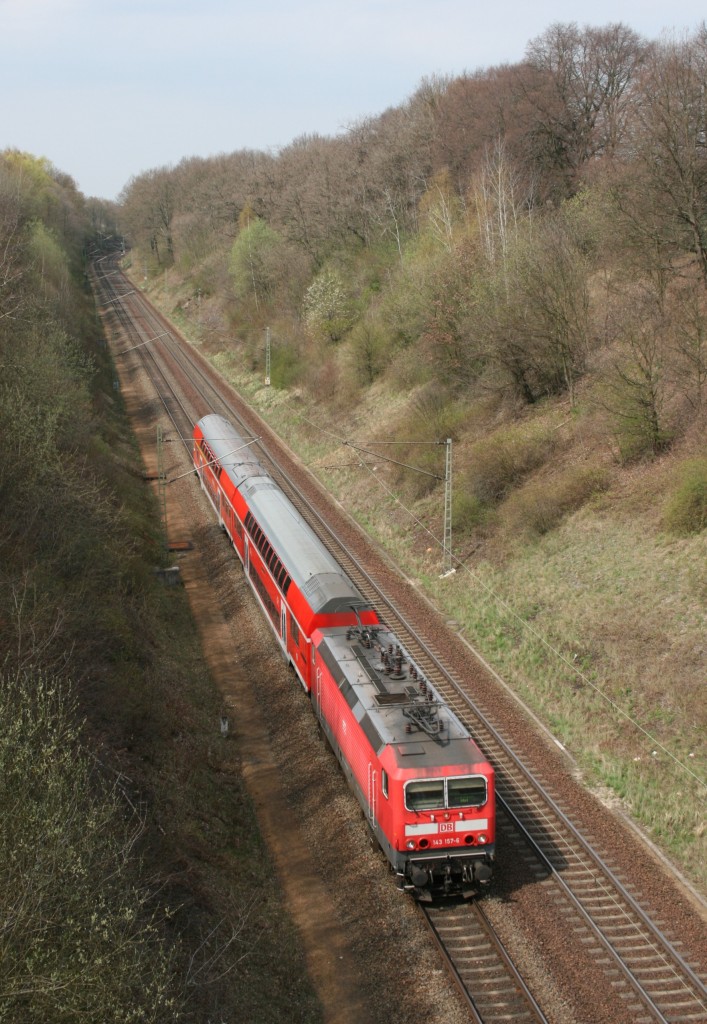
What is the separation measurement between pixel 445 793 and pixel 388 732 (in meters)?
1.47

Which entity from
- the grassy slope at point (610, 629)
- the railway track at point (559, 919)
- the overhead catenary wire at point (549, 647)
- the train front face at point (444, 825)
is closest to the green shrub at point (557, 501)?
the grassy slope at point (610, 629)

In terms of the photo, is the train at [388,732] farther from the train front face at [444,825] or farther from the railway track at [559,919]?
the railway track at [559,919]

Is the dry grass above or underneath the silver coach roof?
underneath

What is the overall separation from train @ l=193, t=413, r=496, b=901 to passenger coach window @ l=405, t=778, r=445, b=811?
0.6 inches

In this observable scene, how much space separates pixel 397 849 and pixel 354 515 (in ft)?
77.6

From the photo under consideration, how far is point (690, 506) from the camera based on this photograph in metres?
24.4

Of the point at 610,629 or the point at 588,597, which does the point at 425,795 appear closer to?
the point at 610,629

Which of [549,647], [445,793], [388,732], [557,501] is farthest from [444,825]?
[557,501]

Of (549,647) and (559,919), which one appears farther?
(549,647)

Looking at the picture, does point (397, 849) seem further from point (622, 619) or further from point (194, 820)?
point (622, 619)

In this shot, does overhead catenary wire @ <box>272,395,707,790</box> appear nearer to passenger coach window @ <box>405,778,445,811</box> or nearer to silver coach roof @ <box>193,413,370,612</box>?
silver coach roof @ <box>193,413,370,612</box>

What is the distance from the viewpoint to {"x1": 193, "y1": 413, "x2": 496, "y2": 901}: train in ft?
47.3

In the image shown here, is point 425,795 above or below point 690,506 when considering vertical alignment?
below

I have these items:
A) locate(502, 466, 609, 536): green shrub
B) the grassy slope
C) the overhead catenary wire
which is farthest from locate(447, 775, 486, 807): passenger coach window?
locate(502, 466, 609, 536): green shrub
